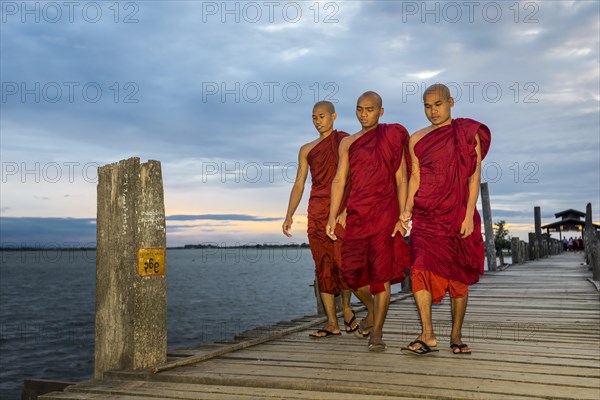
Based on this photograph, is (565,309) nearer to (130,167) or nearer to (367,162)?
(367,162)

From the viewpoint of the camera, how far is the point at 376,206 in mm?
4965

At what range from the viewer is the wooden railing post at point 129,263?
4.12 metres

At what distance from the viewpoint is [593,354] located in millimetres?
4590

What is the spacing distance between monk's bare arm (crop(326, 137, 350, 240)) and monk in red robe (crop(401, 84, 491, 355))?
737 mm

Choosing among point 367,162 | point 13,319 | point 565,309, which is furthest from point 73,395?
point 13,319

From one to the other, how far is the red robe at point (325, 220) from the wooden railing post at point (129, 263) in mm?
1738

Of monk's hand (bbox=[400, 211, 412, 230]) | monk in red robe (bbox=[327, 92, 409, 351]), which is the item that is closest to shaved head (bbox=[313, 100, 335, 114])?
monk in red robe (bbox=[327, 92, 409, 351])

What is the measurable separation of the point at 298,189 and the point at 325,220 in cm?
47

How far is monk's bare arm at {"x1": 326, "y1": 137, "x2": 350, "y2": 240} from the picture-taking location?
5.23m

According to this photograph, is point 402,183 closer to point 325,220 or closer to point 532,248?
point 325,220

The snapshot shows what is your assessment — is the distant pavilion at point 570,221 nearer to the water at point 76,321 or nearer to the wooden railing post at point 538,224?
the wooden railing post at point 538,224

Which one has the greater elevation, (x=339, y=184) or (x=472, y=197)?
(x=339, y=184)

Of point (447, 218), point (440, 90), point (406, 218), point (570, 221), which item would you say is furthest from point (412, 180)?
point (570, 221)

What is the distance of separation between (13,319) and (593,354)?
147 ft
